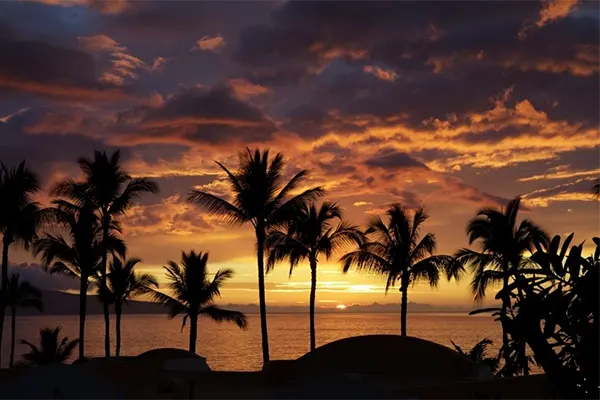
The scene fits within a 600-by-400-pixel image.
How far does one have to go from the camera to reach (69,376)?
53.0 feet

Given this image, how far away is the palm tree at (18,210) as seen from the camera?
1339 inches

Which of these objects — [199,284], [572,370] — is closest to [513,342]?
[572,370]

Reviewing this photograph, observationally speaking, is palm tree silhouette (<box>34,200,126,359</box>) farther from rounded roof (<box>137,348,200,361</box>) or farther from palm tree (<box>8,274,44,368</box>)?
palm tree (<box>8,274,44,368</box>)

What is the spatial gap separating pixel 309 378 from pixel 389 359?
37.6 feet

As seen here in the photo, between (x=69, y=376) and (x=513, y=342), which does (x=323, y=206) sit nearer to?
(x=69, y=376)

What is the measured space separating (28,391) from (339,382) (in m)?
6.80

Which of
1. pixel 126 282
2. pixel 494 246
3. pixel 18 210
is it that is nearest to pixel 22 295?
pixel 126 282

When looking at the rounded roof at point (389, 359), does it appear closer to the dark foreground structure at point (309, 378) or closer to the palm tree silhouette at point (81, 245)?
the dark foreground structure at point (309, 378)

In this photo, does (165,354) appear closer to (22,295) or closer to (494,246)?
(494,246)

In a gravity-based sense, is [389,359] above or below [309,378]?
below

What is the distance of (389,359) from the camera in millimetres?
27031

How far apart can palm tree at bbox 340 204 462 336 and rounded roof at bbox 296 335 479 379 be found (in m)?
13.9

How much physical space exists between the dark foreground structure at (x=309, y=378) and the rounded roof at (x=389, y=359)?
0.12 feet

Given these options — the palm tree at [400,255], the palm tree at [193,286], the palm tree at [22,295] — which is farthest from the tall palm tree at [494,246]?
the palm tree at [22,295]
